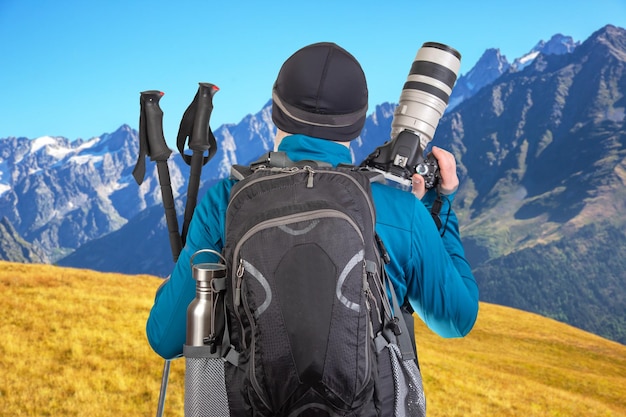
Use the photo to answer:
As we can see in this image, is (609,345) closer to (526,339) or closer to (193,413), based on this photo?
(526,339)

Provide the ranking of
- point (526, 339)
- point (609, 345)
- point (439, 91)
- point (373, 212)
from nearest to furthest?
point (373, 212), point (439, 91), point (526, 339), point (609, 345)

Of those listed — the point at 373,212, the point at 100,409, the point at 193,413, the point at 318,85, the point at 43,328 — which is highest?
the point at 318,85

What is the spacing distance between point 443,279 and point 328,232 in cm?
78

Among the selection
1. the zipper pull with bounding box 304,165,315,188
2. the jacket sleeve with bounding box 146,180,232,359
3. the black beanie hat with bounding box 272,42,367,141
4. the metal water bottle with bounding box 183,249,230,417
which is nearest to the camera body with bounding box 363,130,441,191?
the black beanie hat with bounding box 272,42,367,141

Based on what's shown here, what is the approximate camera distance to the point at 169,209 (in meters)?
4.68

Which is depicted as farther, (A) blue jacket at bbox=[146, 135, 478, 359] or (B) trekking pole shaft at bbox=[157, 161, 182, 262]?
(B) trekking pole shaft at bbox=[157, 161, 182, 262]

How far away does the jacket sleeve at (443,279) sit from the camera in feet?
10.5

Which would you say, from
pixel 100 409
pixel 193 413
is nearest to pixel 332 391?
pixel 193 413

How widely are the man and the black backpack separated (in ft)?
0.57

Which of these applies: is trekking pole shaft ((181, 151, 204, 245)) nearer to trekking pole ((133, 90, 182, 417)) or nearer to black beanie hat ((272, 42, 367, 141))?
trekking pole ((133, 90, 182, 417))

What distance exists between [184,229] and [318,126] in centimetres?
178

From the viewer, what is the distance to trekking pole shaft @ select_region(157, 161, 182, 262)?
181 inches

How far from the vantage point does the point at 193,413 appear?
10.6 ft

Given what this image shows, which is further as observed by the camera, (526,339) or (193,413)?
(526,339)
